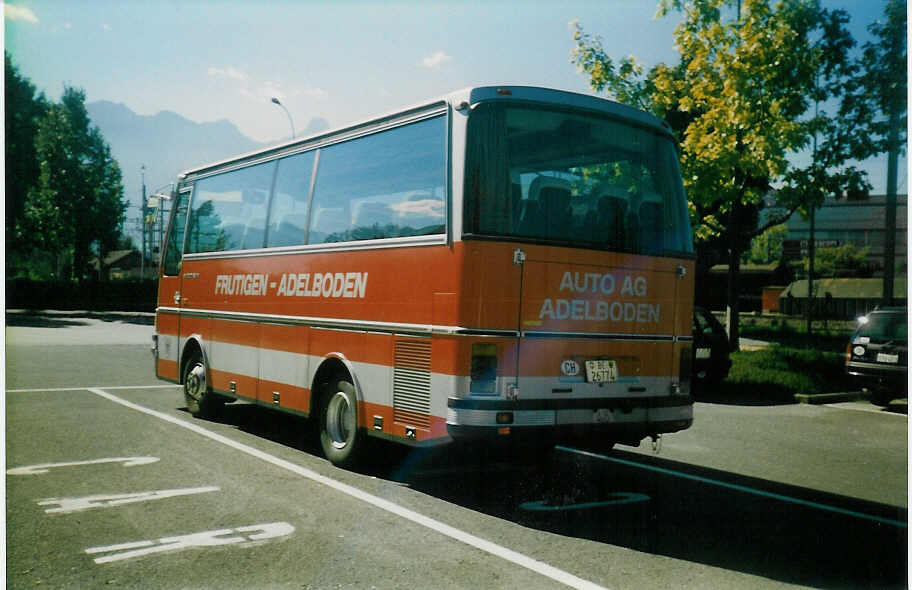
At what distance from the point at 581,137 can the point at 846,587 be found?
399cm

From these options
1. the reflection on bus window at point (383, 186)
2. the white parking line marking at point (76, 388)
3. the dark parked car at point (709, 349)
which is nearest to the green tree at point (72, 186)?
the white parking line marking at point (76, 388)

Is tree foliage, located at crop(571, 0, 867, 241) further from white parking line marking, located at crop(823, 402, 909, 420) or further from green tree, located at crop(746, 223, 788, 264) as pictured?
green tree, located at crop(746, 223, 788, 264)

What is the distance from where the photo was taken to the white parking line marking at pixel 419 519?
197 inches

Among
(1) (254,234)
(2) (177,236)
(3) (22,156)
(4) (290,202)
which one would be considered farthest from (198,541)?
(3) (22,156)

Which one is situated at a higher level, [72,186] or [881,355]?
[72,186]

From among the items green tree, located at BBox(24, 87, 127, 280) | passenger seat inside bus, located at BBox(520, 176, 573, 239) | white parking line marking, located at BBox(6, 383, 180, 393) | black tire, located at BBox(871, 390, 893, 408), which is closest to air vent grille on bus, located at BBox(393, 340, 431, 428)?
→ passenger seat inside bus, located at BBox(520, 176, 573, 239)

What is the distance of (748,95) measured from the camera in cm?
1675

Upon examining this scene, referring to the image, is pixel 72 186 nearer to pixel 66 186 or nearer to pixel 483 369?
pixel 66 186

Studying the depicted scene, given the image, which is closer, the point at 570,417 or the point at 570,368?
the point at 570,417

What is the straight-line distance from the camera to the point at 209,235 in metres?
11.1

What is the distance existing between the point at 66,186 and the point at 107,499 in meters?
50.2

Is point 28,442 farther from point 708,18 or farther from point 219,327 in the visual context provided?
point 708,18

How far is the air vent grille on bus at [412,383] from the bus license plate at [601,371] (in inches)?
52.0

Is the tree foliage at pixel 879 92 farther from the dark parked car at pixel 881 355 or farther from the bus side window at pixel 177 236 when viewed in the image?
the bus side window at pixel 177 236
